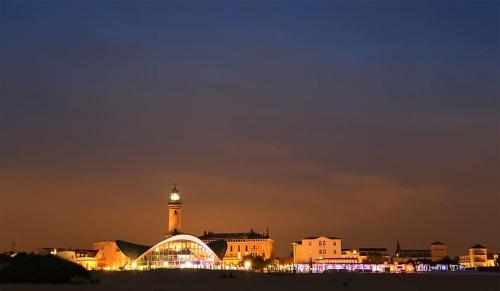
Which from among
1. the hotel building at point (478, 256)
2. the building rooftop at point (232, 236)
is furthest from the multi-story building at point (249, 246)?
the hotel building at point (478, 256)

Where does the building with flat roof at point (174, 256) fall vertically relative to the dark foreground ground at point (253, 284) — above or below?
above

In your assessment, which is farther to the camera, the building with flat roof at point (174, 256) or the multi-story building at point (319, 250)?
the multi-story building at point (319, 250)

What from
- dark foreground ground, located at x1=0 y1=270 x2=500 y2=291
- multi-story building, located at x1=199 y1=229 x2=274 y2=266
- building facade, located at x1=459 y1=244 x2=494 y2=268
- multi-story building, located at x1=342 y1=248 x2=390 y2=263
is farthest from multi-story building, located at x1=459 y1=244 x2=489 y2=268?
dark foreground ground, located at x1=0 y1=270 x2=500 y2=291

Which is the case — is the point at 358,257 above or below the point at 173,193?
below

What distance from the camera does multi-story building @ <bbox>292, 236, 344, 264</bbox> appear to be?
110250 millimetres

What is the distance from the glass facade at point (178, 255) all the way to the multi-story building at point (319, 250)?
30.1 meters

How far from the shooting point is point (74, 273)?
30984 mm

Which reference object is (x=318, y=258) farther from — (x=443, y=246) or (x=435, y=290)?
(x=435, y=290)

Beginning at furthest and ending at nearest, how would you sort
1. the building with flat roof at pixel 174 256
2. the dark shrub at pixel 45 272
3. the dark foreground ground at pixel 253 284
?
the building with flat roof at pixel 174 256 → the dark shrub at pixel 45 272 → the dark foreground ground at pixel 253 284

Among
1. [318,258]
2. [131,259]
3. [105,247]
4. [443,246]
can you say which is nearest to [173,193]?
[105,247]

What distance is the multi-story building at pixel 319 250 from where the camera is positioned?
362 feet

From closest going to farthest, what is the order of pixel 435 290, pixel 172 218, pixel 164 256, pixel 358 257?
1. pixel 435 290
2. pixel 164 256
3. pixel 172 218
4. pixel 358 257

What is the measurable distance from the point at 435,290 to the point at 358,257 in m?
86.8

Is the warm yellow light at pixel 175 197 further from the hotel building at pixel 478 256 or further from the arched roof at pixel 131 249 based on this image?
the hotel building at pixel 478 256
